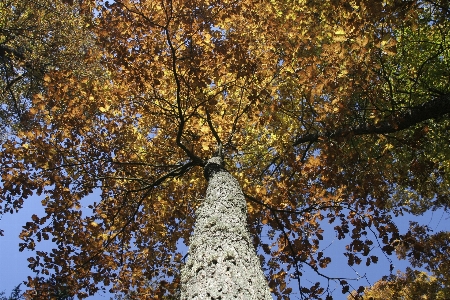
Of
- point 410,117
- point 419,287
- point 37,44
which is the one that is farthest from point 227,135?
point 419,287

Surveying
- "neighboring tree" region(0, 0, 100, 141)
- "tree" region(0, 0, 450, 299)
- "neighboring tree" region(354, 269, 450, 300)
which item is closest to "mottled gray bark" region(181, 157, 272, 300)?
"tree" region(0, 0, 450, 299)

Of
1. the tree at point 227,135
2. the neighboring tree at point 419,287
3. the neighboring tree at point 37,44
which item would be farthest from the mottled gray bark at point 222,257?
the neighboring tree at point 419,287

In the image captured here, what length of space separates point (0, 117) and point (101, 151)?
394 inches

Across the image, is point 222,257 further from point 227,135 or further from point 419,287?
point 419,287

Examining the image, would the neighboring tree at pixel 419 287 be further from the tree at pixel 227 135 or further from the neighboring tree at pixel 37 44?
the neighboring tree at pixel 37 44

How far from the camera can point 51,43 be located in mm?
13133

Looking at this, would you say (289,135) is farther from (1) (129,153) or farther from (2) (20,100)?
(2) (20,100)

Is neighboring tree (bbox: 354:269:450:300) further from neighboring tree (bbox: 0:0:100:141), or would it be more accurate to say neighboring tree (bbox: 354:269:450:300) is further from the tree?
neighboring tree (bbox: 0:0:100:141)

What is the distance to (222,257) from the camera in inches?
115

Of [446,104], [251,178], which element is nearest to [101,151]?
[251,178]

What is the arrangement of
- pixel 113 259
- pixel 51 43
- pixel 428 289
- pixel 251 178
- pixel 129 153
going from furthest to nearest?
pixel 428 289
pixel 51 43
pixel 251 178
pixel 129 153
pixel 113 259

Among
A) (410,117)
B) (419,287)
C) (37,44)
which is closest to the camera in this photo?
(410,117)

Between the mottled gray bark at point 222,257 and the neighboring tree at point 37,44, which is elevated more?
the neighboring tree at point 37,44

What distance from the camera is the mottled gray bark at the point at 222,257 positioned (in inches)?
99.0
